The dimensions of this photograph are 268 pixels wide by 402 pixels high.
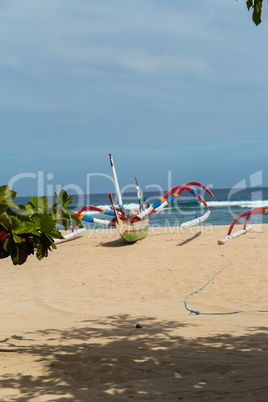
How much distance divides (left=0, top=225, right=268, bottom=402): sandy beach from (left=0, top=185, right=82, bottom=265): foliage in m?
1.51

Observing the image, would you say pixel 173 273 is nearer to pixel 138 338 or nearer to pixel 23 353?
pixel 138 338

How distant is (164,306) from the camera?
28.7 ft

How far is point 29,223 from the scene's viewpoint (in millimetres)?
4504

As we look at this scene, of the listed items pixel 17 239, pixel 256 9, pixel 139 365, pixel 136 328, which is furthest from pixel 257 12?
pixel 136 328

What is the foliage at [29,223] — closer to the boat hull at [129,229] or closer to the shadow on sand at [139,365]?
the shadow on sand at [139,365]

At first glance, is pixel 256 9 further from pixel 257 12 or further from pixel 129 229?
Result: pixel 129 229

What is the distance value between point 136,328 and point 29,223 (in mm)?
3307

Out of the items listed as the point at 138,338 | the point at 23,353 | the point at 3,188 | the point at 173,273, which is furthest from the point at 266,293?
the point at 3,188

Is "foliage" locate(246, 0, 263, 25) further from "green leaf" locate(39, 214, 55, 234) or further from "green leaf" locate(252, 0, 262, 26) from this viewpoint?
"green leaf" locate(39, 214, 55, 234)

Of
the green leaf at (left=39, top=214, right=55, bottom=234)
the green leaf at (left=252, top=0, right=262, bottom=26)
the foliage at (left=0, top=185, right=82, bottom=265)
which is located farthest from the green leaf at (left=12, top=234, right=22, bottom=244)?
the green leaf at (left=252, top=0, right=262, bottom=26)

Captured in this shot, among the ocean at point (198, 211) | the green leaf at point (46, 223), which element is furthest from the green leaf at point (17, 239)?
the ocean at point (198, 211)

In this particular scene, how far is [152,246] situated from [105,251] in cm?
180

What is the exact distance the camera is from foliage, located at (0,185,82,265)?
14.7 ft

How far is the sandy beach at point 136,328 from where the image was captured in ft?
15.1
